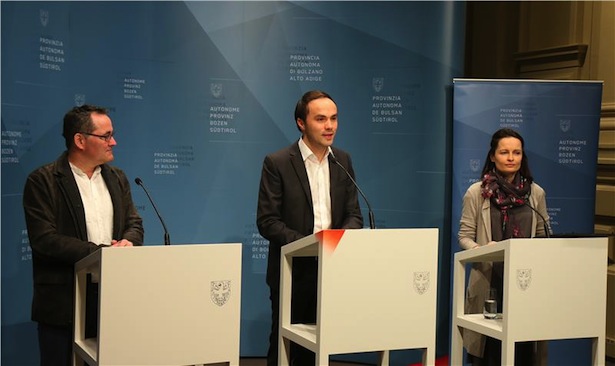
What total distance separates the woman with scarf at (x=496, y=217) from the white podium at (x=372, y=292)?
0.81 metres

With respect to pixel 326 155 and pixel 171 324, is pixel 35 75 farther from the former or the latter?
pixel 171 324

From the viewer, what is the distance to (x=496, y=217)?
4195mm

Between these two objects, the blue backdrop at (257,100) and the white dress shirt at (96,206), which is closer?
the white dress shirt at (96,206)

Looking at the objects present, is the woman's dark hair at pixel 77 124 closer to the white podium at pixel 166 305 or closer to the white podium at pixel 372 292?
the white podium at pixel 166 305

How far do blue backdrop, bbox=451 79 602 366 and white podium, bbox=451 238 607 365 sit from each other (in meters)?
1.69

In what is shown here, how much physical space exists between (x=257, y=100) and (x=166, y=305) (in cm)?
252

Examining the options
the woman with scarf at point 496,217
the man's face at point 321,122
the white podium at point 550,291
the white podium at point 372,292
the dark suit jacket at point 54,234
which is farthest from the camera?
the woman with scarf at point 496,217

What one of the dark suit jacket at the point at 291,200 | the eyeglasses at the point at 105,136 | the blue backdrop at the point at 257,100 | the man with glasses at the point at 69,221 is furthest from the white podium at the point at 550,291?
the blue backdrop at the point at 257,100

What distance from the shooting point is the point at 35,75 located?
15.4ft

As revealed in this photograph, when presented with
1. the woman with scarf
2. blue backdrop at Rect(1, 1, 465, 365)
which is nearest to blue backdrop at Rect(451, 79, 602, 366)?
blue backdrop at Rect(1, 1, 465, 365)

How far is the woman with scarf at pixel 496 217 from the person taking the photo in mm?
4121

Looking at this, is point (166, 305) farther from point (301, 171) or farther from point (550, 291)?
point (550, 291)

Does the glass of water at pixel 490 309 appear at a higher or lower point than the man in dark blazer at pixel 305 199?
lower

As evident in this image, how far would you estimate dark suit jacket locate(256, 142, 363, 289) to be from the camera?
3.91 metres
